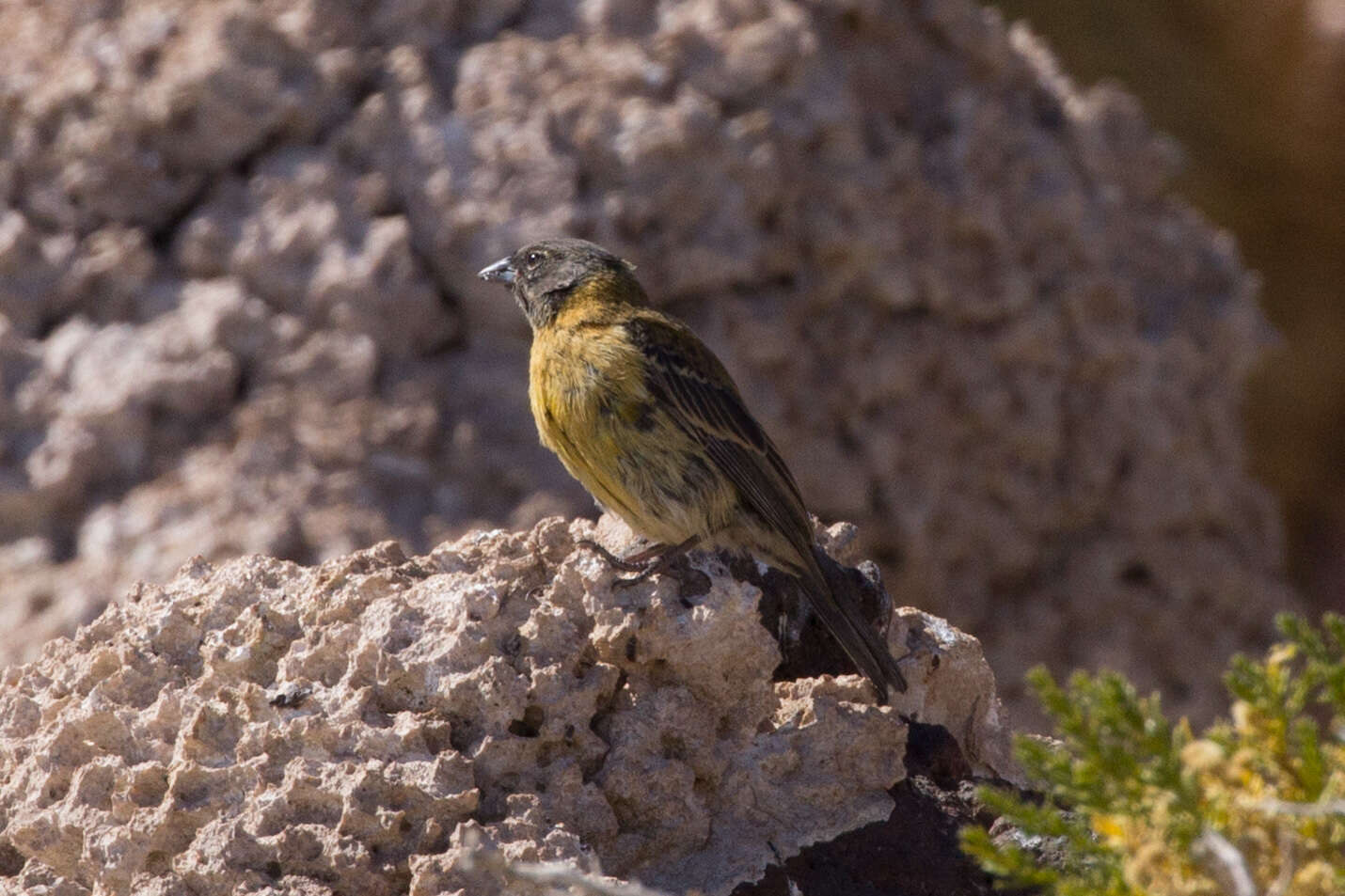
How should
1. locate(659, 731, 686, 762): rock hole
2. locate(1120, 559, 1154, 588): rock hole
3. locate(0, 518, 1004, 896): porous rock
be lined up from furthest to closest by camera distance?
locate(1120, 559, 1154, 588): rock hole, locate(659, 731, 686, 762): rock hole, locate(0, 518, 1004, 896): porous rock

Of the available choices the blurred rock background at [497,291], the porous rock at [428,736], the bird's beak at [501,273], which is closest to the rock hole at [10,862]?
the porous rock at [428,736]

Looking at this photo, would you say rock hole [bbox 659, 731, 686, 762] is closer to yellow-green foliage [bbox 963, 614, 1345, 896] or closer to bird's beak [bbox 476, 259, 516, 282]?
yellow-green foliage [bbox 963, 614, 1345, 896]

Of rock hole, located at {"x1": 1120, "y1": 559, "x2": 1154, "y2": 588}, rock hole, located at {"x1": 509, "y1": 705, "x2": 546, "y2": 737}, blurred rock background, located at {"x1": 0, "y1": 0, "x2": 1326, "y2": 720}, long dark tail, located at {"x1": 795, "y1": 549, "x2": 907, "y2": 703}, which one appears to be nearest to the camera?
rock hole, located at {"x1": 509, "y1": 705, "x2": 546, "y2": 737}

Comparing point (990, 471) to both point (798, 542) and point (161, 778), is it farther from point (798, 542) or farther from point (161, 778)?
point (161, 778)

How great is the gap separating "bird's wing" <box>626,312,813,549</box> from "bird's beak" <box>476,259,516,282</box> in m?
0.70

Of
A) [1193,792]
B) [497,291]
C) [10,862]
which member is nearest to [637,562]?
[10,862]

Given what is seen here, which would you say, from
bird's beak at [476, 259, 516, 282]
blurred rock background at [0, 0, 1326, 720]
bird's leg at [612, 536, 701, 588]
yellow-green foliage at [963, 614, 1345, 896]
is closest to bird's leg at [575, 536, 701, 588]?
bird's leg at [612, 536, 701, 588]

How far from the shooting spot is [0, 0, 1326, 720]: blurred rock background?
6961mm

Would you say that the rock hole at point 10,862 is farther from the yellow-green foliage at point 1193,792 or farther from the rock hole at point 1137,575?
the rock hole at point 1137,575

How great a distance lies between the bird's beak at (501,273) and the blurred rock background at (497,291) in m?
1.16

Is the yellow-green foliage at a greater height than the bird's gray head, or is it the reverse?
the yellow-green foliage

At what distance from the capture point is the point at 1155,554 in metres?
8.72

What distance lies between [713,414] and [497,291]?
7.65 feet

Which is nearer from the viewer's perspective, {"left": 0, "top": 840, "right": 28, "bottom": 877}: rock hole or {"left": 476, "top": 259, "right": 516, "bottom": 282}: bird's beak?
{"left": 0, "top": 840, "right": 28, "bottom": 877}: rock hole
